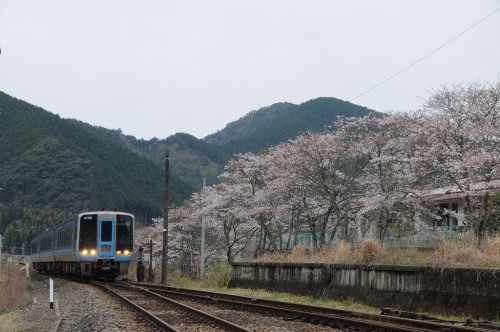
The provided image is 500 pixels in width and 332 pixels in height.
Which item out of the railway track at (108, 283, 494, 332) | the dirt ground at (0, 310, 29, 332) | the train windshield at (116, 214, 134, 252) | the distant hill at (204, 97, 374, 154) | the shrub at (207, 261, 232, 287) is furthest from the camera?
the distant hill at (204, 97, 374, 154)

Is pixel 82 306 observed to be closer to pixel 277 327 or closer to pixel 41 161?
pixel 277 327

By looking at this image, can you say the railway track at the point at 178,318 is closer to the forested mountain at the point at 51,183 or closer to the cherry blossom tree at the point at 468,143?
the cherry blossom tree at the point at 468,143

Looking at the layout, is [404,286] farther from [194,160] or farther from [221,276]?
[194,160]

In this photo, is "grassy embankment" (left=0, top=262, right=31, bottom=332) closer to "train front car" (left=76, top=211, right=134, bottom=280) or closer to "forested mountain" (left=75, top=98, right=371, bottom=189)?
"train front car" (left=76, top=211, right=134, bottom=280)

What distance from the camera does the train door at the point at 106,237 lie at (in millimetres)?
24859

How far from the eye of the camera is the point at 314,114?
17238cm

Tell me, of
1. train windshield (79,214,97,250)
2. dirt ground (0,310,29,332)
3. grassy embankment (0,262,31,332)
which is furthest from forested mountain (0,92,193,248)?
dirt ground (0,310,29,332)

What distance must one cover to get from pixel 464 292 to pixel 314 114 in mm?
163761

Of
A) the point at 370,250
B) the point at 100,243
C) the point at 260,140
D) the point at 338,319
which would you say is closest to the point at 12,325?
the point at 338,319

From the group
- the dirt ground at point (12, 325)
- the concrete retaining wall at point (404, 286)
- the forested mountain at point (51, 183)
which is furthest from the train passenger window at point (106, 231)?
the forested mountain at point (51, 183)

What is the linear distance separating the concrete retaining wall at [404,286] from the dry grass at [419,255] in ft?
0.90

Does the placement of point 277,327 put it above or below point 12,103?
below

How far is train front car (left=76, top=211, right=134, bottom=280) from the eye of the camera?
24.7 metres

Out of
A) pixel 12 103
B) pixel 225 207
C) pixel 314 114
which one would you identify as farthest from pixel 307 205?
pixel 314 114
